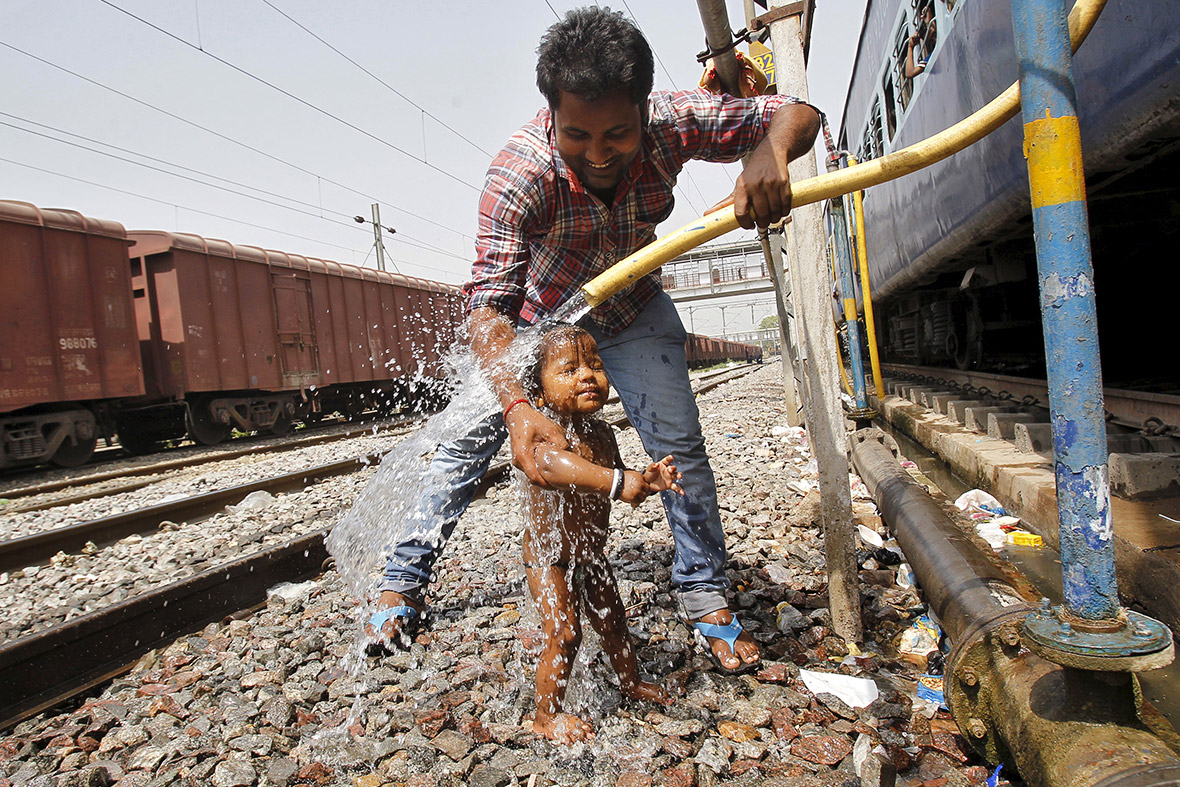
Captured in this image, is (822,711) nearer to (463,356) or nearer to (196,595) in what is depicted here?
(463,356)

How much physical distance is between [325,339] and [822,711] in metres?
14.5

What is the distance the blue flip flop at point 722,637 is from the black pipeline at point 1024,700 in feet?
2.02

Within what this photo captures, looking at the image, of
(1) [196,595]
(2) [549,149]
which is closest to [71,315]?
(1) [196,595]

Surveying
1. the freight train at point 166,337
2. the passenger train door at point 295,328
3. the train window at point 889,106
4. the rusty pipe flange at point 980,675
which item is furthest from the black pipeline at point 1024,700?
the passenger train door at point 295,328

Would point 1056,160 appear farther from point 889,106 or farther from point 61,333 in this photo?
point 61,333

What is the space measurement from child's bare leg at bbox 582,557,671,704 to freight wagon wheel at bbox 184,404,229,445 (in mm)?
12249

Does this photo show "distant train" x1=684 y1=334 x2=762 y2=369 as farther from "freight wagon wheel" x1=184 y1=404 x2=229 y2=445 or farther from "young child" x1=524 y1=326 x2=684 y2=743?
"young child" x1=524 y1=326 x2=684 y2=743

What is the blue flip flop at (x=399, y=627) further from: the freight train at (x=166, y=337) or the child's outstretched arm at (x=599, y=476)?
the freight train at (x=166, y=337)

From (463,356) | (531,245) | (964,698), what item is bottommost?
(964,698)

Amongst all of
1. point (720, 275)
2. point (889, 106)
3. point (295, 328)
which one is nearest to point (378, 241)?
point (295, 328)

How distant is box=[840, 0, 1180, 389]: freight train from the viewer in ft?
7.95

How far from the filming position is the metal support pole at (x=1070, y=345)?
121 centimetres

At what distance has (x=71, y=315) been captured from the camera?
10.1 metres

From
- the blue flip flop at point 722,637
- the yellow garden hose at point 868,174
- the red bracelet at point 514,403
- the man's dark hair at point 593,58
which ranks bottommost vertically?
the blue flip flop at point 722,637
